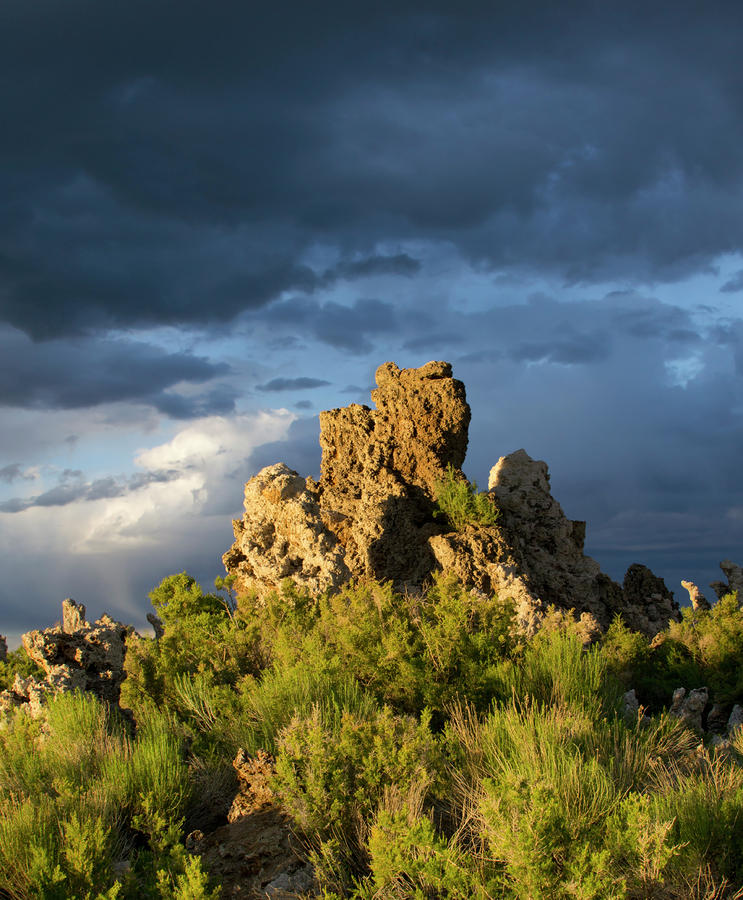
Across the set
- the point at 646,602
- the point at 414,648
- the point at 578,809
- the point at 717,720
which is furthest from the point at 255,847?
the point at 646,602

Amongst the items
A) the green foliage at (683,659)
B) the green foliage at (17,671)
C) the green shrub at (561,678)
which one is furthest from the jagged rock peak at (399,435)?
the green foliage at (17,671)

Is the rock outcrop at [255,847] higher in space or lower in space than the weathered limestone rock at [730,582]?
lower

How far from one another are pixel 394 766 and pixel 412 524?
787cm

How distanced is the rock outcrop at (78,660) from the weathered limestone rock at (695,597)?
1153cm

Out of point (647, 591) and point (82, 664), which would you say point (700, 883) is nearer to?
point (82, 664)

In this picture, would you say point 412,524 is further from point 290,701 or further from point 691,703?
point 290,701

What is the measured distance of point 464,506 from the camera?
13805 millimetres

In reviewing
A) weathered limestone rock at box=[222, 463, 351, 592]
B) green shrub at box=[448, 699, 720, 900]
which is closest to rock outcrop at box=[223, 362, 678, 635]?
weathered limestone rock at box=[222, 463, 351, 592]

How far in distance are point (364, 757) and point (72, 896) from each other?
7.22 ft

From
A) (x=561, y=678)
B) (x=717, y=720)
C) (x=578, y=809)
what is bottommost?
(x=717, y=720)

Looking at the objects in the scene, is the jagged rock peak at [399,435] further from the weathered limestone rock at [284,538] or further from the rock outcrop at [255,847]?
the rock outcrop at [255,847]

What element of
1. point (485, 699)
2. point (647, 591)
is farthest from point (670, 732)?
point (647, 591)

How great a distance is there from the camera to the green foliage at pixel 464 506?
544 inches

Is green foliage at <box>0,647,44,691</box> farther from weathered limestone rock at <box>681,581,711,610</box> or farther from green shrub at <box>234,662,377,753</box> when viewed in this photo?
weathered limestone rock at <box>681,581,711,610</box>
